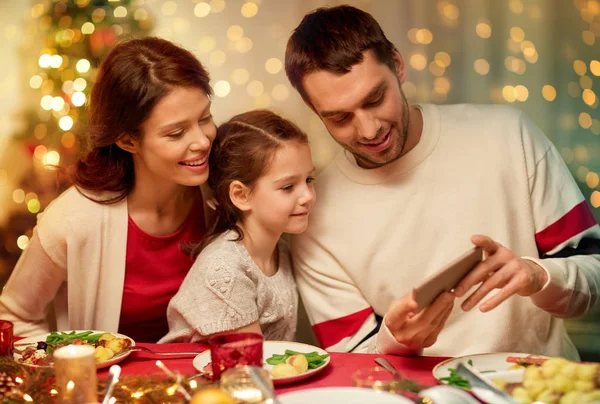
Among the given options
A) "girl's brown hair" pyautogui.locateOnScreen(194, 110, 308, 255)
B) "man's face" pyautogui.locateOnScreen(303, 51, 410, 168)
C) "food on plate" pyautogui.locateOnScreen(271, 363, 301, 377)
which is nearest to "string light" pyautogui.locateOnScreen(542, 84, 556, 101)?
"man's face" pyautogui.locateOnScreen(303, 51, 410, 168)

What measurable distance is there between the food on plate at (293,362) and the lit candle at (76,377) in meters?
0.37

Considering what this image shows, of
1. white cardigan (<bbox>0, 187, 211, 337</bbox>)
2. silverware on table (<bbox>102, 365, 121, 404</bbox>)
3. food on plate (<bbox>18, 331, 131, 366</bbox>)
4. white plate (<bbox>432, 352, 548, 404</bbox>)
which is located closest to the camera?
silverware on table (<bbox>102, 365, 121, 404</bbox>)

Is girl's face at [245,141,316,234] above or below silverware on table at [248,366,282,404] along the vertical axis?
above

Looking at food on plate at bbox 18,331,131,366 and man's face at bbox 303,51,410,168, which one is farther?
man's face at bbox 303,51,410,168

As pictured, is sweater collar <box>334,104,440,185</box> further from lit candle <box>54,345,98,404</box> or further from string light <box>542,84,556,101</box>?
lit candle <box>54,345,98,404</box>

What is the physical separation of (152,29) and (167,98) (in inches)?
32.8

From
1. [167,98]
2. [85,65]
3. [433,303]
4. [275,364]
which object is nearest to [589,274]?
[433,303]

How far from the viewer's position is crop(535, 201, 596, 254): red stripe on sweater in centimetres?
200

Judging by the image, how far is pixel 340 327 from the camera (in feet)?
6.93

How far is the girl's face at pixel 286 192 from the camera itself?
2.03m

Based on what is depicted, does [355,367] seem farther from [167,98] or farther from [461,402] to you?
[167,98]

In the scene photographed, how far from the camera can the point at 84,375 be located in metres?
1.31

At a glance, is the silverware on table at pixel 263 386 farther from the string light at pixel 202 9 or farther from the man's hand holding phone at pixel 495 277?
the string light at pixel 202 9

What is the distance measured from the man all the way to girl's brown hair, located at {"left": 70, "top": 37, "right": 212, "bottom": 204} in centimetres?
34
